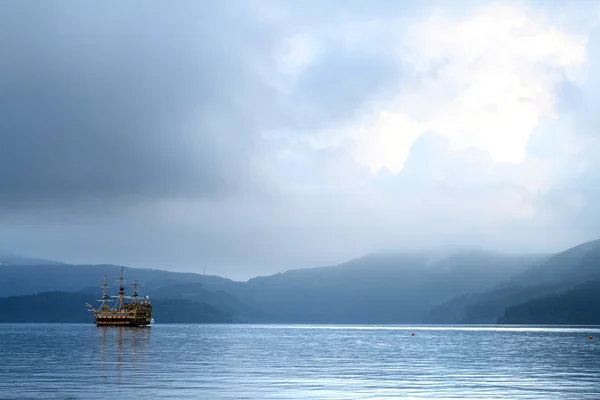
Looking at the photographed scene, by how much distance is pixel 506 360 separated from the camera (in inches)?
4656

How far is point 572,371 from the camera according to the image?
9275 centimetres

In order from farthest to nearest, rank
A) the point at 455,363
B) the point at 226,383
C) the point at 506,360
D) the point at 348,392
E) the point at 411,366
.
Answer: the point at 506,360
the point at 455,363
the point at 411,366
the point at 226,383
the point at 348,392

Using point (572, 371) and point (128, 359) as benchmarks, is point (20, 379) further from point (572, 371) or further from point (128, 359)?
point (572, 371)

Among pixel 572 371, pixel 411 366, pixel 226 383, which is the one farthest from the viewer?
pixel 411 366

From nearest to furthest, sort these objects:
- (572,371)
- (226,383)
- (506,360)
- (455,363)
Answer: (226,383) → (572,371) → (455,363) → (506,360)

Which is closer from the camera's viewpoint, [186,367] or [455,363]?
[186,367]

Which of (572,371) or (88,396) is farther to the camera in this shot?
(572,371)

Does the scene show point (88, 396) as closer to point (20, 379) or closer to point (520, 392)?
point (20, 379)

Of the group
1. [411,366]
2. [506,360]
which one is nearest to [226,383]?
[411,366]

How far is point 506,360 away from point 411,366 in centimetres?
2556

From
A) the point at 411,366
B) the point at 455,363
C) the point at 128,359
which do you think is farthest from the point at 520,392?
the point at 128,359

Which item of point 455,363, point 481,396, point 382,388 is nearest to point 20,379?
point 382,388

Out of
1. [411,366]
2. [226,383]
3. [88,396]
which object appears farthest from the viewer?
[411,366]

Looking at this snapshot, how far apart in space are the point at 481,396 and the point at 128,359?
208 ft
